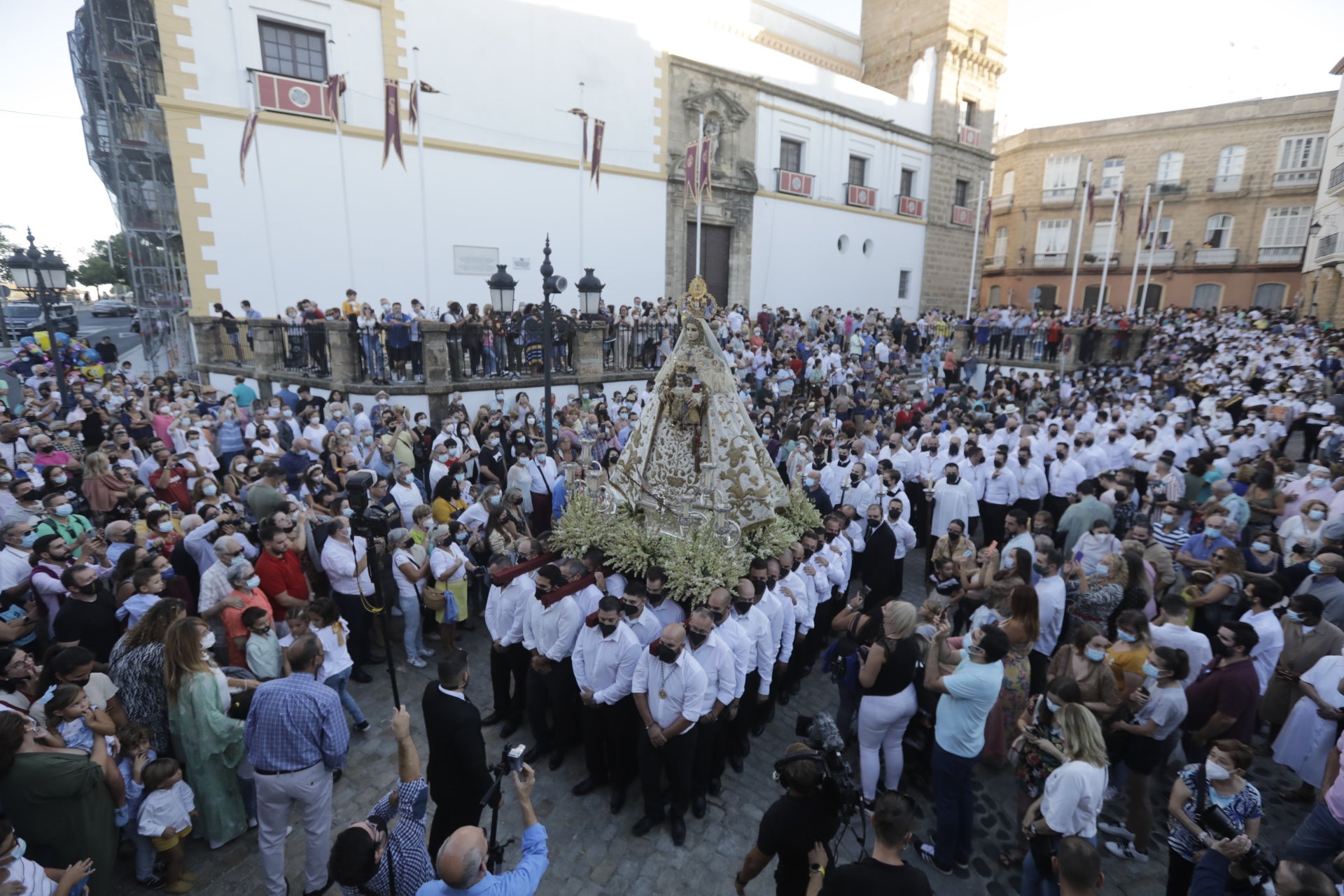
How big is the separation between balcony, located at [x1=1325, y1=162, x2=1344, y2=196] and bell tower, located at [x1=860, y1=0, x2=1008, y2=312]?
40.6 ft

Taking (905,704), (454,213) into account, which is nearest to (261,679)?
(905,704)

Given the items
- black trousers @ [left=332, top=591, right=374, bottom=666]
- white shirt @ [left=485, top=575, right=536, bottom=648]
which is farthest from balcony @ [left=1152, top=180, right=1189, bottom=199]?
black trousers @ [left=332, top=591, right=374, bottom=666]

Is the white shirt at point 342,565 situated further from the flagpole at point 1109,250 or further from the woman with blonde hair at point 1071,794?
the flagpole at point 1109,250

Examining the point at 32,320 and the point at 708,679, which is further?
the point at 32,320

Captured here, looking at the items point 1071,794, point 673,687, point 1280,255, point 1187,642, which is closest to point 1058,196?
point 1280,255

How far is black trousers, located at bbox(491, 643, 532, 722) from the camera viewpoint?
590 centimetres

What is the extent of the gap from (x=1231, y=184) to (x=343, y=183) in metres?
40.5

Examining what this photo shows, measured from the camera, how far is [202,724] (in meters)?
4.24

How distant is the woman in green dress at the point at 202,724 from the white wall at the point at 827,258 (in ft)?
71.6

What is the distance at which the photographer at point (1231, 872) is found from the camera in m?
2.76

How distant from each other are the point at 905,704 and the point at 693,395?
129 inches

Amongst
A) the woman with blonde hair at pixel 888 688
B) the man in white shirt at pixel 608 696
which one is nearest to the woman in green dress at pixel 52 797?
the man in white shirt at pixel 608 696

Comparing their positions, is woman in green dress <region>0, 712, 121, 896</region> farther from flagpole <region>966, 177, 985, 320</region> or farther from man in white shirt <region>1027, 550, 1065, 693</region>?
flagpole <region>966, 177, 985, 320</region>

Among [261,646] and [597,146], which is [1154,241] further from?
[261,646]
